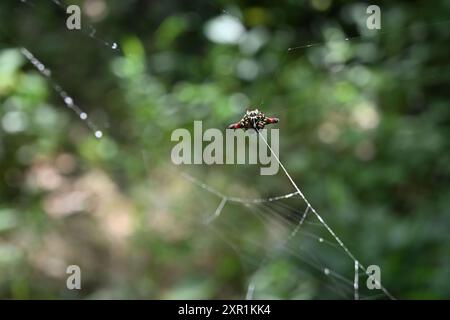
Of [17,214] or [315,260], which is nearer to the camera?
[315,260]

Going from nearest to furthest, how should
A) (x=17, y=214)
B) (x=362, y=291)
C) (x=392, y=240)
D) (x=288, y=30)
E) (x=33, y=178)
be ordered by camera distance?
(x=362, y=291) → (x=392, y=240) → (x=17, y=214) → (x=33, y=178) → (x=288, y=30)

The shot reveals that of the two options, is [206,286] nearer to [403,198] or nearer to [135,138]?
[135,138]

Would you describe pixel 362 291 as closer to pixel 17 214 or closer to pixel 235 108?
pixel 235 108

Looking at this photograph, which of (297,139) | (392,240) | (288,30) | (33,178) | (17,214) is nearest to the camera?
(392,240)

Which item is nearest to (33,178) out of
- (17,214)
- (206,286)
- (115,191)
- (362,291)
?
(17,214)

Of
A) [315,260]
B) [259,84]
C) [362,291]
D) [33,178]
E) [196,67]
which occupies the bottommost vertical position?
[362,291]

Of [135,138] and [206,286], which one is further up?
[135,138]
